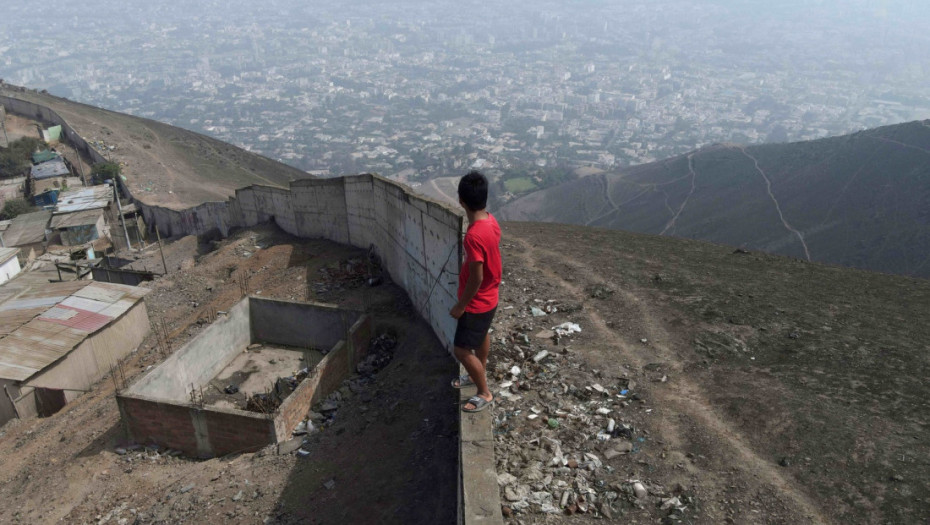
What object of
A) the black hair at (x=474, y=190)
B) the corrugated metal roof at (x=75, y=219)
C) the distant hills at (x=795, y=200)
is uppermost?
the black hair at (x=474, y=190)

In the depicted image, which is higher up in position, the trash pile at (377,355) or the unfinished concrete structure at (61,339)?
the trash pile at (377,355)

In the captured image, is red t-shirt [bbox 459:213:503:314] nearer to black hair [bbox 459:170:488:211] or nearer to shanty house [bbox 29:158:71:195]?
black hair [bbox 459:170:488:211]

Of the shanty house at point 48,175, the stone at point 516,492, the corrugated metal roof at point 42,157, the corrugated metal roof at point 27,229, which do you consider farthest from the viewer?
the corrugated metal roof at point 42,157

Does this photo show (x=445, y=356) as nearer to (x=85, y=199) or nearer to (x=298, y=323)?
(x=298, y=323)

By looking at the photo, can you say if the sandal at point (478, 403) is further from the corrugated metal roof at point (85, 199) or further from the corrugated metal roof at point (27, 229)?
the corrugated metal roof at point (85, 199)

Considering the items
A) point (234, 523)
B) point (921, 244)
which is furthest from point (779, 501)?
point (921, 244)

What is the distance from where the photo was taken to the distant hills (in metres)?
23.4

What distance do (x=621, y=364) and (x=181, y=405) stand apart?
218 inches

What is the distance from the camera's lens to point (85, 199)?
24125mm

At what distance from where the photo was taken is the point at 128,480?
22.6 ft

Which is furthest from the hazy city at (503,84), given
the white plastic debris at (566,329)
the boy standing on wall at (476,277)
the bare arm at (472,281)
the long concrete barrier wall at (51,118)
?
the bare arm at (472,281)

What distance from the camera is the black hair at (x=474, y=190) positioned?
3.96 m

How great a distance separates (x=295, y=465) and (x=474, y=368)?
10.1 feet

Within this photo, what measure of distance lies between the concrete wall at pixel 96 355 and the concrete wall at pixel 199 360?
3435mm
